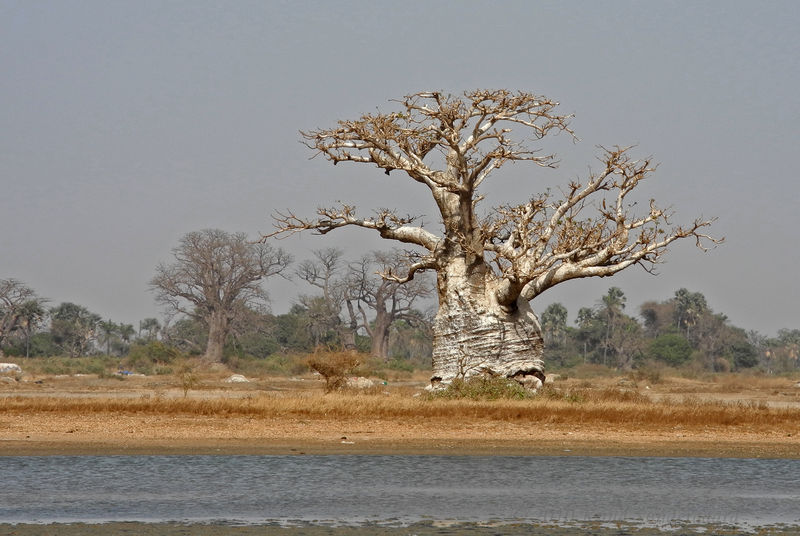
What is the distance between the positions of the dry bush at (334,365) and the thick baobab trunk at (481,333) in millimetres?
2266

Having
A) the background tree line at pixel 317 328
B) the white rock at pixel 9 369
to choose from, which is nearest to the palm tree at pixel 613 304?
the background tree line at pixel 317 328

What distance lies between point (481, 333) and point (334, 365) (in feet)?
12.4

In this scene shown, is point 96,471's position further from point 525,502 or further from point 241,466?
point 525,502

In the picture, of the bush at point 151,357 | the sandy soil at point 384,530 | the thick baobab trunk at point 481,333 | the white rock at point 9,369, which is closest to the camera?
the sandy soil at point 384,530

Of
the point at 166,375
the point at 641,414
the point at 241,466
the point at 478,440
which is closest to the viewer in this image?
the point at 241,466

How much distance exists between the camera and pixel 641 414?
21469 mm

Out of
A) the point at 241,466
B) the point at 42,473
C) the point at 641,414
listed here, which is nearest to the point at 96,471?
the point at 42,473

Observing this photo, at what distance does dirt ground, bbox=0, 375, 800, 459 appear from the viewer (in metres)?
17.8

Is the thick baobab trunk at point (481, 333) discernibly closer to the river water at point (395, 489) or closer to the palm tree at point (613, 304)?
the river water at point (395, 489)

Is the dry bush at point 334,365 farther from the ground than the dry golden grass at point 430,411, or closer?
farther from the ground

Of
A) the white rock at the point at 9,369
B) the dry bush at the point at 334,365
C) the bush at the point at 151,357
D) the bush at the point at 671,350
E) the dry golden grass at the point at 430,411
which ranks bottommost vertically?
the dry golden grass at the point at 430,411

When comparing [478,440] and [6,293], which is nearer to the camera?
[478,440]

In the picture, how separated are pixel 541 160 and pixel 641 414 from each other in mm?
5935

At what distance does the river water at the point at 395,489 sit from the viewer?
39.5 feet
